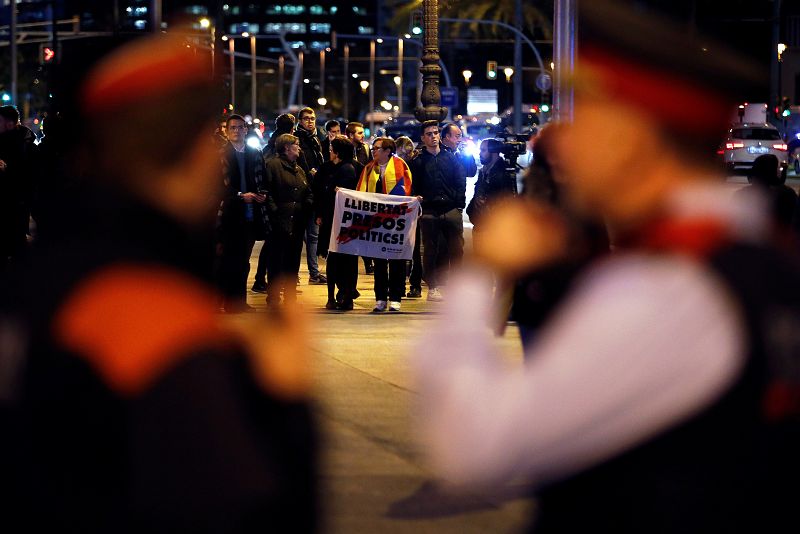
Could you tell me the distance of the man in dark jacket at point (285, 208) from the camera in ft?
46.1

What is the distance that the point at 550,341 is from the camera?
249 cm

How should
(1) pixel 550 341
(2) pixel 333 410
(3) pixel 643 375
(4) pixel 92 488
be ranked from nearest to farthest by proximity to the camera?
(4) pixel 92 488
(3) pixel 643 375
(1) pixel 550 341
(2) pixel 333 410

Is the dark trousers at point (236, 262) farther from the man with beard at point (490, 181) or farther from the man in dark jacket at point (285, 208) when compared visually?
the man with beard at point (490, 181)

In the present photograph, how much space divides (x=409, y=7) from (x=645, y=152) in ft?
197

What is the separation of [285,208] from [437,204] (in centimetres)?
160

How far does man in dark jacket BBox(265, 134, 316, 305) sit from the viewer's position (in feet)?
46.1

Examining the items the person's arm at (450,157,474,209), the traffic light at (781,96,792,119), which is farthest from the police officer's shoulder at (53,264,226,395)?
the traffic light at (781,96,792,119)

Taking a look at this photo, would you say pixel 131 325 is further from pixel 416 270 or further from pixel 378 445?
pixel 416 270

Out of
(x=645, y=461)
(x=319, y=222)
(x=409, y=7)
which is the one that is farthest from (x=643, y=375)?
(x=409, y=7)

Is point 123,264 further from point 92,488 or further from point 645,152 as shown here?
point 645,152

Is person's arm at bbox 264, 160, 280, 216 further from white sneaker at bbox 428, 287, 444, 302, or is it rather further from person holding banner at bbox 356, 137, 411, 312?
white sneaker at bbox 428, 287, 444, 302

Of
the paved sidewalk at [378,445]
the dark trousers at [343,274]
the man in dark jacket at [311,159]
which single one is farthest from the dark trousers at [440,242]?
the man in dark jacket at [311,159]

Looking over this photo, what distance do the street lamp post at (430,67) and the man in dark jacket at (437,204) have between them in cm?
666

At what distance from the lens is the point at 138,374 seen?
84.6 inches
